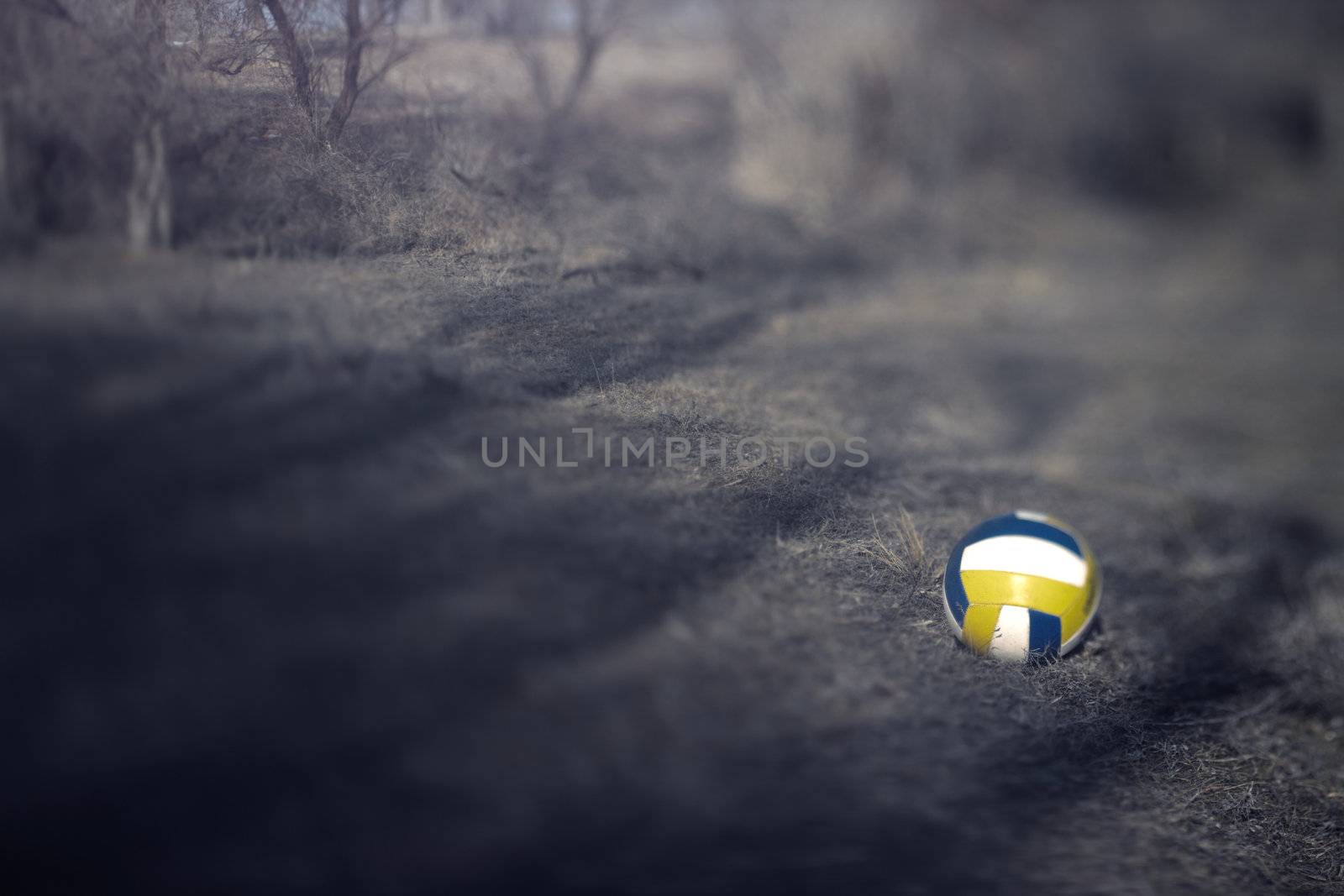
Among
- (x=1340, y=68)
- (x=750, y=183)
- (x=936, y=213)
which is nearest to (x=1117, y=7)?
(x=1340, y=68)

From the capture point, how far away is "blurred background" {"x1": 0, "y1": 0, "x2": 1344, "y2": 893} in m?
1.83

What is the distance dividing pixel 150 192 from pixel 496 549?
1489 millimetres

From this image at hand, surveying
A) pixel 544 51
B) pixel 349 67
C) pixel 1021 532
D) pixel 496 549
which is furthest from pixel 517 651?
pixel 544 51

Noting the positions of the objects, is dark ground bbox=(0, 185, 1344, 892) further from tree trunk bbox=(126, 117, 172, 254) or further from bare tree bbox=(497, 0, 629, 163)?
bare tree bbox=(497, 0, 629, 163)

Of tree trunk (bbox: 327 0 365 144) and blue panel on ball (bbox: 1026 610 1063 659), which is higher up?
tree trunk (bbox: 327 0 365 144)

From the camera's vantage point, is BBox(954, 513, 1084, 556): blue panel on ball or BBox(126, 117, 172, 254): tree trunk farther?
BBox(954, 513, 1084, 556): blue panel on ball

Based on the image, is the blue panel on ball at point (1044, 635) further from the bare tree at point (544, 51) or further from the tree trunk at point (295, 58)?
the tree trunk at point (295, 58)

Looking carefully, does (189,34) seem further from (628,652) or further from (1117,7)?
(1117,7)

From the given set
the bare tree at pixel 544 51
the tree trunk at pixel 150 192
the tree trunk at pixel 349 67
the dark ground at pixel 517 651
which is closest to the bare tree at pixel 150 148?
the tree trunk at pixel 150 192

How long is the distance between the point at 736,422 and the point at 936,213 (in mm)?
6919

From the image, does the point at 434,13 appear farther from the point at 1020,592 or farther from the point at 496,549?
the point at 1020,592

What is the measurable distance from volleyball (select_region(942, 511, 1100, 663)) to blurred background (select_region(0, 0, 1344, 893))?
104mm

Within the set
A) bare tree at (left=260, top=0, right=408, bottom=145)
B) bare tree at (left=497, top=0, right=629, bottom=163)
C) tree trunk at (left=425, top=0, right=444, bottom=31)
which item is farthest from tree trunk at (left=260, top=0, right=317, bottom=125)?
bare tree at (left=497, top=0, right=629, bottom=163)

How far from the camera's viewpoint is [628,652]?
7.38 feet
